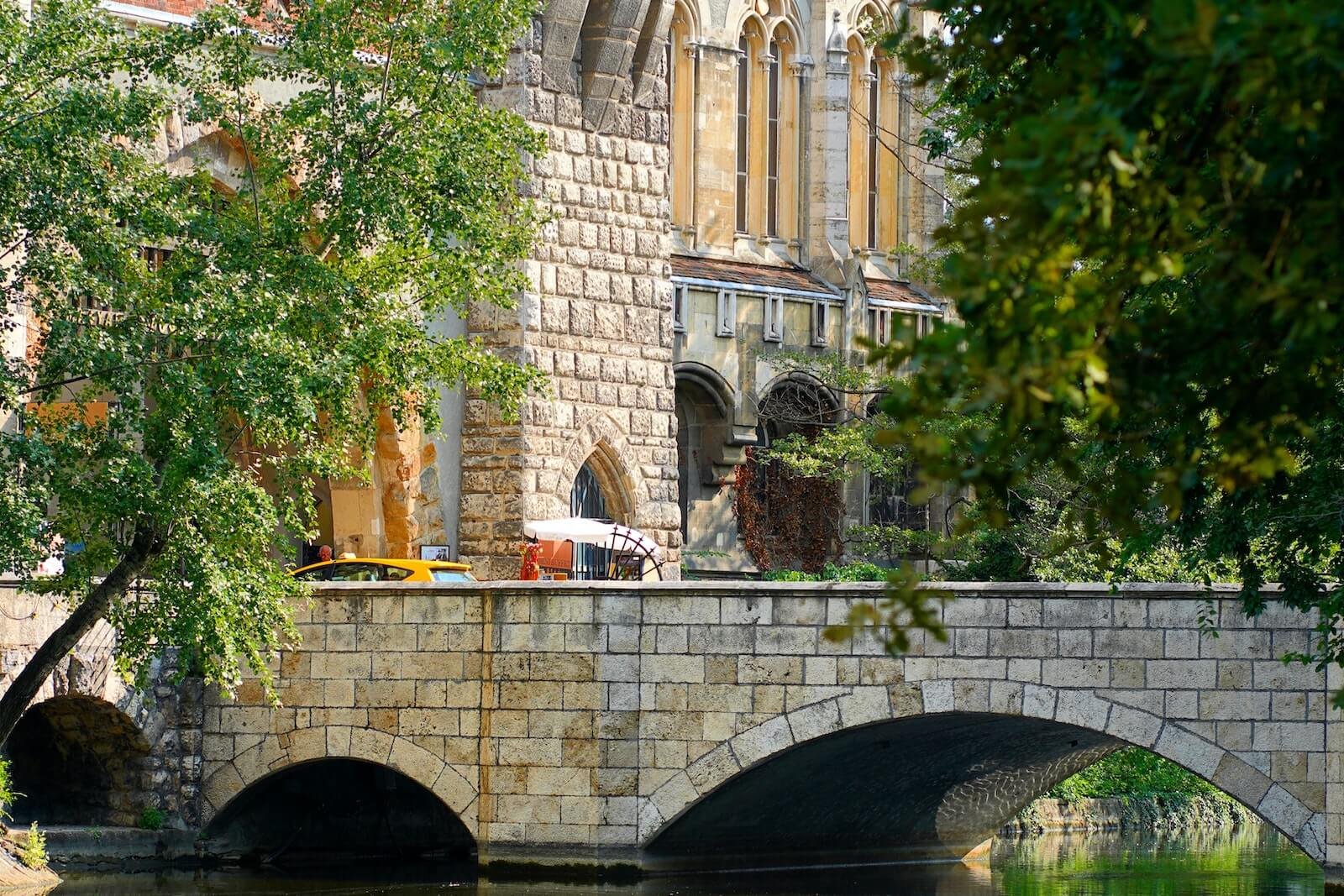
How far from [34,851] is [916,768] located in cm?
908

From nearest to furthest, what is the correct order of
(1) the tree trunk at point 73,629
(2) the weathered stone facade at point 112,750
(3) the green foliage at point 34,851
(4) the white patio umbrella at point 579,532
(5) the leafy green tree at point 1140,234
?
1. (5) the leafy green tree at point 1140,234
2. (1) the tree trunk at point 73,629
3. (3) the green foliage at point 34,851
4. (2) the weathered stone facade at point 112,750
5. (4) the white patio umbrella at point 579,532

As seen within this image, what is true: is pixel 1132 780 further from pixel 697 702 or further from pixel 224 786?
pixel 224 786

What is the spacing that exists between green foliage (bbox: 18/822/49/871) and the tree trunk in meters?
1.23

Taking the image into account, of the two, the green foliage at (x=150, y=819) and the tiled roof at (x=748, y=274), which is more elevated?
the tiled roof at (x=748, y=274)

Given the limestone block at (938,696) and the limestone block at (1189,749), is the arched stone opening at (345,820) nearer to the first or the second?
the limestone block at (938,696)

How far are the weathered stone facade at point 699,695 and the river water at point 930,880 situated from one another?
2.10 ft

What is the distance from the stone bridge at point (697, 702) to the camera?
62.1ft

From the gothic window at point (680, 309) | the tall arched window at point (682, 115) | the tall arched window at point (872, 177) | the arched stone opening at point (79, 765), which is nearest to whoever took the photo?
the arched stone opening at point (79, 765)

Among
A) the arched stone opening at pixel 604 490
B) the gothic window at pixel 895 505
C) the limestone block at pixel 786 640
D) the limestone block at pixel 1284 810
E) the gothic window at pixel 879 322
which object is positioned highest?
the gothic window at pixel 879 322

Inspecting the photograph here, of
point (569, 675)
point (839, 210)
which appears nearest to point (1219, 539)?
point (569, 675)

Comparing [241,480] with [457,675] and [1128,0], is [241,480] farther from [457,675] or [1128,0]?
[1128,0]

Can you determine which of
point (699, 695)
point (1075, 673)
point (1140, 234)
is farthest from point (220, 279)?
point (1140, 234)

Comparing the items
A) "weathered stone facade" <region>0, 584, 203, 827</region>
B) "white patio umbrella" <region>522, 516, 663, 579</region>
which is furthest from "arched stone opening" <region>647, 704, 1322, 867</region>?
"weathered stone facade" <region>0, 584, 203, 827</region>

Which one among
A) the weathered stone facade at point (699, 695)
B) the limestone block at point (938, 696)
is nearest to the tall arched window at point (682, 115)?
the weathered stone facade at point (699, 695)
